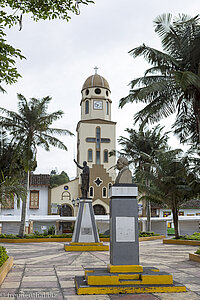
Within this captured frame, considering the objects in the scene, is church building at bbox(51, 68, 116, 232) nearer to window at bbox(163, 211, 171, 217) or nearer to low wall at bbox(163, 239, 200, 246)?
window at bbox(163, 211, 171, 217)

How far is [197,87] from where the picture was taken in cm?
960

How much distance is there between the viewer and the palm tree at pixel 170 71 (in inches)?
400

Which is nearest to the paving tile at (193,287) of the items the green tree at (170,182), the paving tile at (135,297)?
the paving tile at (135,297)

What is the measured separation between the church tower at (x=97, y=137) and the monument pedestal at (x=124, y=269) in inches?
1116

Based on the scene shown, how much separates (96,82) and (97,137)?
714 centimetres

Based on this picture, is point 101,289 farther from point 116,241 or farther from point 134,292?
point 116,241

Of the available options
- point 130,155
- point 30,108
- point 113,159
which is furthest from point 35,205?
point 30,108

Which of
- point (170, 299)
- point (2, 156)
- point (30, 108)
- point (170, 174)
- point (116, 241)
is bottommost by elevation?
point (170, 299)

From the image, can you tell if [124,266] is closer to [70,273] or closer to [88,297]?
[88,297]

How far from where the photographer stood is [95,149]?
36.1m

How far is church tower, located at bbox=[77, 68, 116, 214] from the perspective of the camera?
3475 centimetres

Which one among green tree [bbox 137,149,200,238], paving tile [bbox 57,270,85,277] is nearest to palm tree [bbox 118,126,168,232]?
green tree [bbox 137,149,200,238]

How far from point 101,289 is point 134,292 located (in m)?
0.57

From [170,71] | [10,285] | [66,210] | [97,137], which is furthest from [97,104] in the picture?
[10,285]
